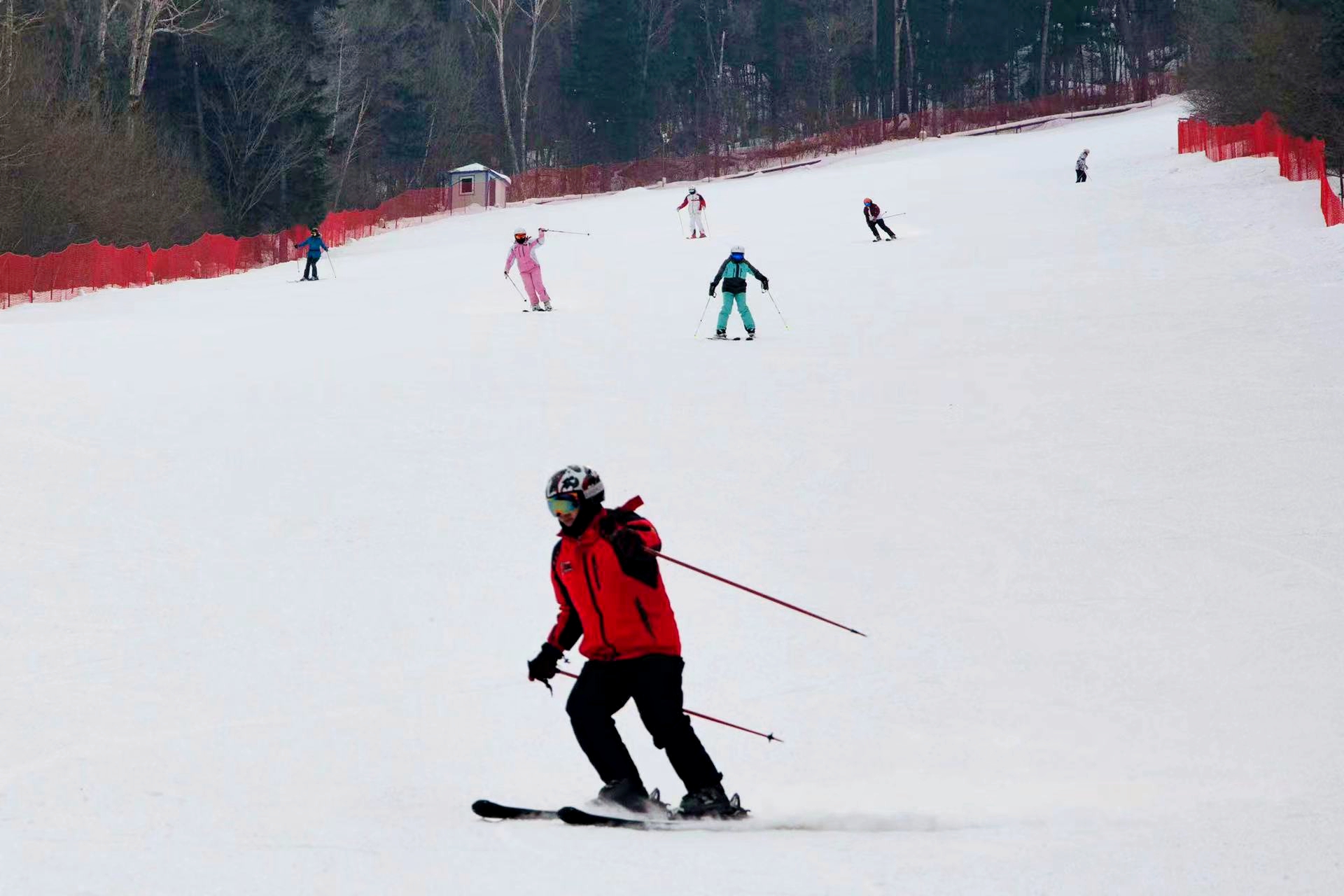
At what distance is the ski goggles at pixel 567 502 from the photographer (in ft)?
18.0

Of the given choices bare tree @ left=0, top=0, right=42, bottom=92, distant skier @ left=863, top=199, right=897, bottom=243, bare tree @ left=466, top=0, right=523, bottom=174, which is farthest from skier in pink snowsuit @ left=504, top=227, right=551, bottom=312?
bare tree @ left=466, top=0, right=523, bottom=174

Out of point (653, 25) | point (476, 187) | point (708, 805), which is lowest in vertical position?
point (708, 805)

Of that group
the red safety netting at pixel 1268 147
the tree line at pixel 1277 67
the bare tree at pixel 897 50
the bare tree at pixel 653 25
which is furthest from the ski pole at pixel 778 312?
the bare tree at pixel 653 25

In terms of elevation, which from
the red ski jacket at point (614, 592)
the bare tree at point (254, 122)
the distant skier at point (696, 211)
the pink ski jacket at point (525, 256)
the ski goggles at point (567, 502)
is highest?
the bare tree at point (254, 122)

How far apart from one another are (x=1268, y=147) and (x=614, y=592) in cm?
3172

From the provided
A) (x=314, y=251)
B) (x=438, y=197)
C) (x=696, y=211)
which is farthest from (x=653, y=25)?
(x=314, y=251)

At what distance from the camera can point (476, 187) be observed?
178ft

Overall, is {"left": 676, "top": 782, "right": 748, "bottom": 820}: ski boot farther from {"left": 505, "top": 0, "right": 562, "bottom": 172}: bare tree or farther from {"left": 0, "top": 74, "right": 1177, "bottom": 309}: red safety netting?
{"left": 505, "top": 0, "right": 562, "bottom": 172}: bare tree

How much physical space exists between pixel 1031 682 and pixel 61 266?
2406cm

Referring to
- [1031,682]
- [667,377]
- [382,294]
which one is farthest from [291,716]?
[382,294]

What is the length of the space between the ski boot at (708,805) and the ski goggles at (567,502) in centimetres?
121

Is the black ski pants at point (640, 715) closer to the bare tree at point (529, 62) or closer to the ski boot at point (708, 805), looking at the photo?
the ski boot at point (708, 805)

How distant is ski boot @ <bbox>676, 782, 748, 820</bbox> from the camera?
223 inches

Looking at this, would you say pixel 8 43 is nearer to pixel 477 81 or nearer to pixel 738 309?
pixel 738 309
